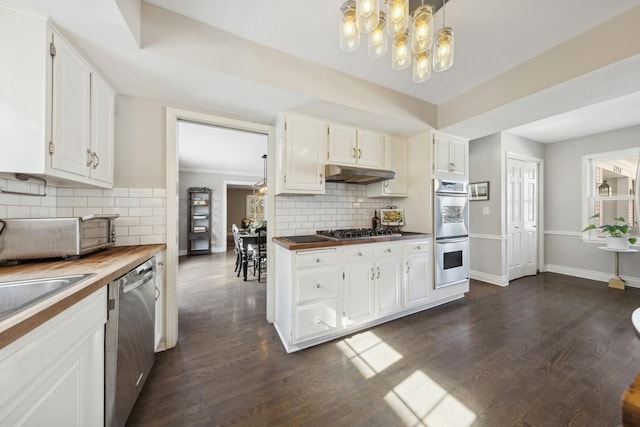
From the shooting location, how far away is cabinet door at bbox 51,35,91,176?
1.25 meters

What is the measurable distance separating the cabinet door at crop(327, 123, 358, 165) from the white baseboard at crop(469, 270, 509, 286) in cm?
308

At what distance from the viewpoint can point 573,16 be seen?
5.04 ft

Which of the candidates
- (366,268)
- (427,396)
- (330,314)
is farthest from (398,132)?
(427,396)

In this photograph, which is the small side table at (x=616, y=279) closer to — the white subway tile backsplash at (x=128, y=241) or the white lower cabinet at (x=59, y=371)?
the white lower cabinet at (x=59, y=371)

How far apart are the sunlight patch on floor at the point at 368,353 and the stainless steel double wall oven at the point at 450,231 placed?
1181mm

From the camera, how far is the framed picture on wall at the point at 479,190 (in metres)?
3.76

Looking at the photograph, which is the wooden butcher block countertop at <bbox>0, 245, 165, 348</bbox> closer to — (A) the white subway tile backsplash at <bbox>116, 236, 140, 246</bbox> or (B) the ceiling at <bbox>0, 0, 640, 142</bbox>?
(A) the white subway tile backsplash at <bbox>116, 236, 140, 246</bbox>

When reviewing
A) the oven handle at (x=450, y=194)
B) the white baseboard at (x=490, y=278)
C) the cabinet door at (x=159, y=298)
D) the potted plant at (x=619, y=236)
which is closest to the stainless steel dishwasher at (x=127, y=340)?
the cabinet door at (x=159, y=298)

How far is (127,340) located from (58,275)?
18.1 inches

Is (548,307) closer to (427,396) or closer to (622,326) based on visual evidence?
(622,326)

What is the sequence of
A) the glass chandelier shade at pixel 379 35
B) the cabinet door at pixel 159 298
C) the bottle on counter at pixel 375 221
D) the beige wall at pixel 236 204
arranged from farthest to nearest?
the beige wall at pixel 236 204
the bottle on counter at pixel 375 221
the cabinet door at pixel 159 298
the glass chandelier shade at pixel 379 35

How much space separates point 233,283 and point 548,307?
4.38m

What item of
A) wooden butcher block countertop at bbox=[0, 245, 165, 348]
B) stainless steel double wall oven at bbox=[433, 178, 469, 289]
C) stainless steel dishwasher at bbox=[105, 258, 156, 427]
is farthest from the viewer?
stainless steel double wall oven at bbox=[433, 178, 469, 289]

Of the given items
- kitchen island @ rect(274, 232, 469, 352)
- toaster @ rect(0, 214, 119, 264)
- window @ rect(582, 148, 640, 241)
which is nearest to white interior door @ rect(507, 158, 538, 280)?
window @ rect(582, 148, 640, 241)
